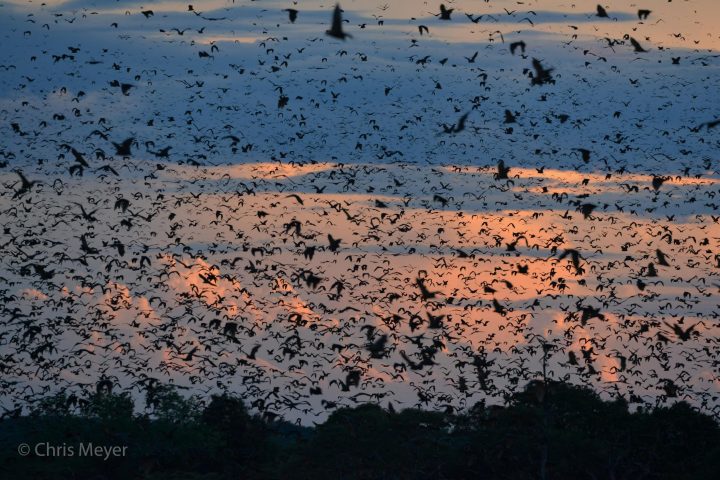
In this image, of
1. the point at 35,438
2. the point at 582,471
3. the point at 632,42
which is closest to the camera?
the point at 632,42

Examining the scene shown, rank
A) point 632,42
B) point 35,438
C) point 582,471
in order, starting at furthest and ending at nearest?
point 35,438 < point 582,471 < point 632,42

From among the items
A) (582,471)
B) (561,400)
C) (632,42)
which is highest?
(632,42)

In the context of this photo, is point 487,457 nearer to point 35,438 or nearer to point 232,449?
point 232,449

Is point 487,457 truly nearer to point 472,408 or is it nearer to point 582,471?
point 582,471

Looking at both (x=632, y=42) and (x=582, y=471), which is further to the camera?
(x=582, y=471)

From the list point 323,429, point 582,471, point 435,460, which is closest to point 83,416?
point 323,429

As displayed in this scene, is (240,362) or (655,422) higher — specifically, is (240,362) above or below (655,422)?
above

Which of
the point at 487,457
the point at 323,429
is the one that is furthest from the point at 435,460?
the point at 323,429
